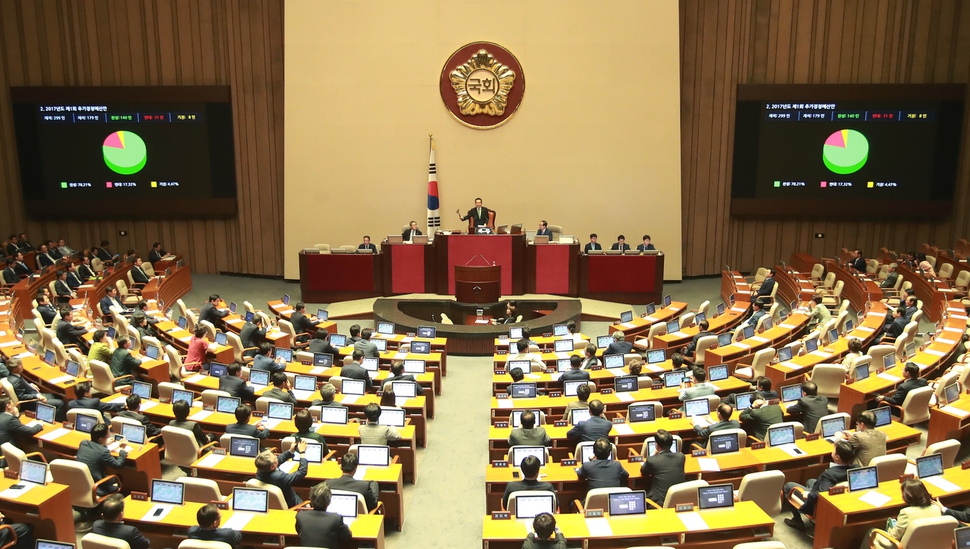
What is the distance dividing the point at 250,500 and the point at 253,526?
318 millimetres

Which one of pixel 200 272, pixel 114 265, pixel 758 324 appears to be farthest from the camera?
pixel 200 272

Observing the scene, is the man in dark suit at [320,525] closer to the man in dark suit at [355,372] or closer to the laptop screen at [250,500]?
the laptop screen at [250,500]

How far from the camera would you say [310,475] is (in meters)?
7.05

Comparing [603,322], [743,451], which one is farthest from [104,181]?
[743,451]

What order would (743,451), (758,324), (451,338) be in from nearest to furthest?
(743,451) < (758,324) < (451,338)

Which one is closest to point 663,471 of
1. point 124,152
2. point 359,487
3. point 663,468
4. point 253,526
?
point 663,468

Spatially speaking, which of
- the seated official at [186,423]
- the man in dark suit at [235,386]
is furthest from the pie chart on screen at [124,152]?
the seated official at [186,423]

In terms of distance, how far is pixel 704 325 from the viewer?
12.4 metres

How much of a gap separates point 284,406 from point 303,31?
12439 millimetres

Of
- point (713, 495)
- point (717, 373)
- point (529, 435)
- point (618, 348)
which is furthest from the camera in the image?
point (618, 348)

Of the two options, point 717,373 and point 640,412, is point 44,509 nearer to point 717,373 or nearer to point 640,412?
point 640,412

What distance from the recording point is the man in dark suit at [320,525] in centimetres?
573

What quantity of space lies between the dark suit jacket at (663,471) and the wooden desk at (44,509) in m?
5.22

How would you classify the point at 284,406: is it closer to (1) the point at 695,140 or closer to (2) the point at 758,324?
(2) the point at 758,324
